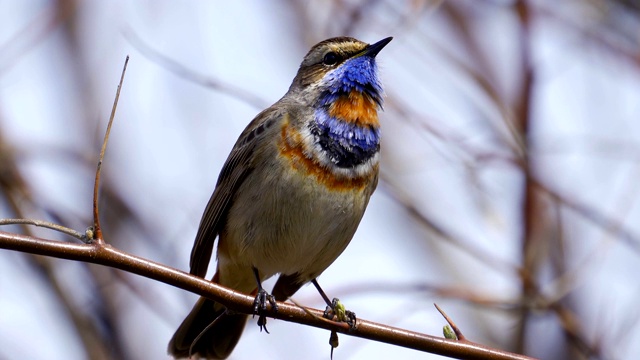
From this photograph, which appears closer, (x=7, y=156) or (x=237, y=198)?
(x=237, y=198)

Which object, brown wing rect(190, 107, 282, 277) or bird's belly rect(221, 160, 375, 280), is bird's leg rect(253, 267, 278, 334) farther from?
brown wing rect(190, 107, 282, 277)

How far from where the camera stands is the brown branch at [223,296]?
12.2 ft

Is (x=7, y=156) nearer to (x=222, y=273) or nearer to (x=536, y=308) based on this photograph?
(x=222, y=273)

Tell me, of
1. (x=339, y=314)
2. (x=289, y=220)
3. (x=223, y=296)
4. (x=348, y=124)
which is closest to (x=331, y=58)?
(x=348, y=124)

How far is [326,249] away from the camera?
599cm

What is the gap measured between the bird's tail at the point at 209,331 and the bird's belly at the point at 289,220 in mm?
586

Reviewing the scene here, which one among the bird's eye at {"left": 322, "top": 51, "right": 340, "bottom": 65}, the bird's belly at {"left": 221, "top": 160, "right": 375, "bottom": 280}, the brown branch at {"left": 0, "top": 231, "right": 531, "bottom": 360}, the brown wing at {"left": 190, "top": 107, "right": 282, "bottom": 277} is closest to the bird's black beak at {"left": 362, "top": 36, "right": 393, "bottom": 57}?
the bird's eye at {"left": 322, "top": 51, "right": 340, "bottom": 65}

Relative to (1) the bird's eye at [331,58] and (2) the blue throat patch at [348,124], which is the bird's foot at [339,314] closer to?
(2) the blue throat patch at [348,124]

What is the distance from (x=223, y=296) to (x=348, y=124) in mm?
2040

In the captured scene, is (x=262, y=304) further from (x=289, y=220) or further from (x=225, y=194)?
(x=225, y=194)

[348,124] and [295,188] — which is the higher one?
[348,124]

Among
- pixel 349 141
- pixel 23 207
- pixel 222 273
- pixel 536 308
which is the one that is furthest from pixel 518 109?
pixel 23 207

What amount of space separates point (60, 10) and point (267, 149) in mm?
4526

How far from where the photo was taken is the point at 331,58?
661 cm
